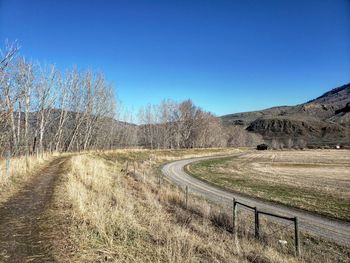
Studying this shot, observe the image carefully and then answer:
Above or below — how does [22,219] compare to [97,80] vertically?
below

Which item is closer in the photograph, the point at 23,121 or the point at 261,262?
the point at 261,262

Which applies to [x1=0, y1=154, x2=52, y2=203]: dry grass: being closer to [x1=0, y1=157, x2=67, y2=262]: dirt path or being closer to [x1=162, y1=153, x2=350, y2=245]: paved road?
[x1=0, y1=157, x2=67, y2=262]: dirt path

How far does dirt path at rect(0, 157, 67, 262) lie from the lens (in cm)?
654

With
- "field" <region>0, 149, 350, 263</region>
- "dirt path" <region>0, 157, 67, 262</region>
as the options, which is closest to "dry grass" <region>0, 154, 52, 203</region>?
"field" <region>0, 149, 350, 263</region>

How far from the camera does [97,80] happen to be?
55406 millimetres

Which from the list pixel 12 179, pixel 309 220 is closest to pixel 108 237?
pixel 12 179

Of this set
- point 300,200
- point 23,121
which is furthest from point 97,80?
point 300,200

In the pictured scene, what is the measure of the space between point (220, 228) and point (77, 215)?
8282 mm

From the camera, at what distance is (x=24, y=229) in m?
8.26

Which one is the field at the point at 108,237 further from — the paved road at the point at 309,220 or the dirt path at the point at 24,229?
the paved road at the point at 309,220

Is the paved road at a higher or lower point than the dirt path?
lower

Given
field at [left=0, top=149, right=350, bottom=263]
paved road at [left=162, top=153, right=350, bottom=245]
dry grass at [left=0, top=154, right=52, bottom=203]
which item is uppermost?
dry grass at [left=0, top=154, right=52, bottom=203]

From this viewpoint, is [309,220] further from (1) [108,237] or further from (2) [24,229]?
(2) [24,229]

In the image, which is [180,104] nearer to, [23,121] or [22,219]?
[23,121]
